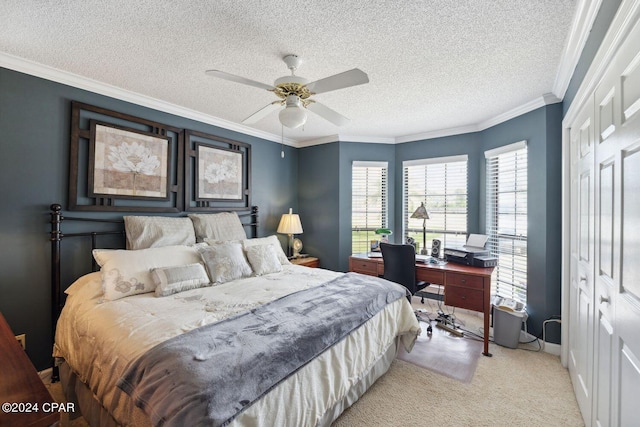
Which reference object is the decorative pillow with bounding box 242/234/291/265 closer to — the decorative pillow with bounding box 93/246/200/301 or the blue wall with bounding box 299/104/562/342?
the decorative pillow with bounding box 93/246/200/301

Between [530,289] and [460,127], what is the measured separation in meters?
2.21

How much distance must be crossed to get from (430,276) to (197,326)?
8.13 ft

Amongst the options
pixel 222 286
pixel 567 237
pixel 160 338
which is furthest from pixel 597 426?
pixel 222 286

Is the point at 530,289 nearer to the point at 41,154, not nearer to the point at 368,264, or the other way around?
the point at 368,264

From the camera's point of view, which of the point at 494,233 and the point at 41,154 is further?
the point at 494,233

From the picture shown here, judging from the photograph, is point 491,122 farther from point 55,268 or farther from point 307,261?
point 55,268

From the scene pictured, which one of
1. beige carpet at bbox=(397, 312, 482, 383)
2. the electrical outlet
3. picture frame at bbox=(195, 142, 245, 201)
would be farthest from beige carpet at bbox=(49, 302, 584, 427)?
picture frame at bbox=(195, 142, 245, 201)

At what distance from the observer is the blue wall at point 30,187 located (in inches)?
86.5

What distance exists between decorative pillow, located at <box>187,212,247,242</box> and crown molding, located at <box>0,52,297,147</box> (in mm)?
1182

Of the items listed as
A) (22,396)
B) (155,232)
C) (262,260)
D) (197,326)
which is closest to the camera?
(22,396)

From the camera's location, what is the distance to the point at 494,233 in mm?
3689

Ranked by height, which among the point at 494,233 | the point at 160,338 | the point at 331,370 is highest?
the point at 494,233

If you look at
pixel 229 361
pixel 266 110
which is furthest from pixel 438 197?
pixel 229 361

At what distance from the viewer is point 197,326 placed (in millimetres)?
1630
